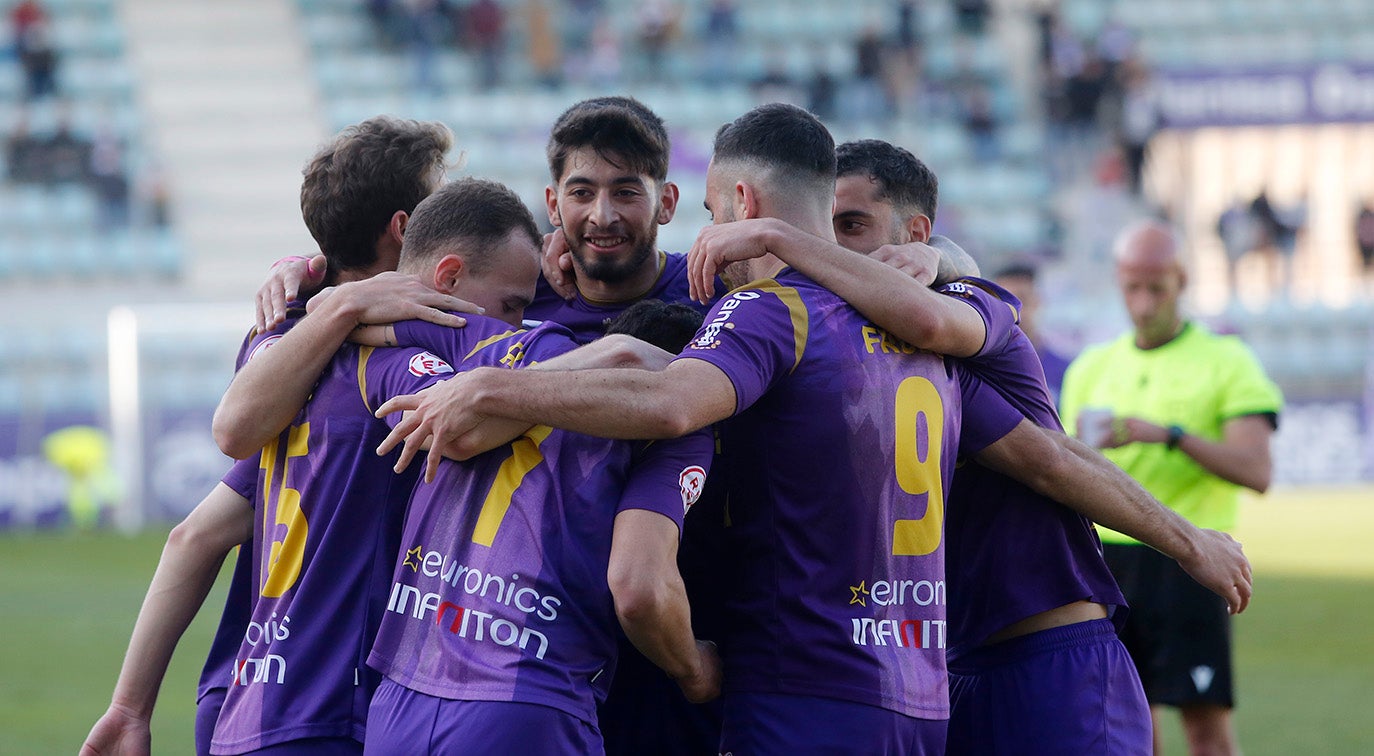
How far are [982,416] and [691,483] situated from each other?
2.64 feet

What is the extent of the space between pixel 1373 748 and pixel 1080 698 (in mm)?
4094

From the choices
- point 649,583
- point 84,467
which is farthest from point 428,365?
point 84,467

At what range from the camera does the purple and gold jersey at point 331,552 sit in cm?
329

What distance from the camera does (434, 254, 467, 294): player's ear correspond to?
3.44 metres

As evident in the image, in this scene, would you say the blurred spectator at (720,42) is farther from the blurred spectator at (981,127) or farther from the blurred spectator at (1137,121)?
the blurred spectator at (1137,121)

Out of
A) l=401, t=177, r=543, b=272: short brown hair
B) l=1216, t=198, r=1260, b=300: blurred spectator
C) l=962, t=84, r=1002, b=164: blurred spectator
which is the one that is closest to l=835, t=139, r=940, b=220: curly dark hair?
l=401, t=177, r=543, b=272: short brown hair

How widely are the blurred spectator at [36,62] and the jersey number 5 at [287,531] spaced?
21940 millimetres

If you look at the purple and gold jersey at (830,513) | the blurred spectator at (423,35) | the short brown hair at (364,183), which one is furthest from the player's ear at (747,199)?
the blurred spectator at (423,35)

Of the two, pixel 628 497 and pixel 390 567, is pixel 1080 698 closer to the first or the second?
pixel 628 497

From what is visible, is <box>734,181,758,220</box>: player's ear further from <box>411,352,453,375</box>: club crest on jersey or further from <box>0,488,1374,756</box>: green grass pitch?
<box>0,488,1374,756</box>: green grass pitch

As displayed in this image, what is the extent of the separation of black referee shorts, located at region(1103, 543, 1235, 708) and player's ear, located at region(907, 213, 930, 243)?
2625mm

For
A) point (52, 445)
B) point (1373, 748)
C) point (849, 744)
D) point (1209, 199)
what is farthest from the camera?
point (1209, 199)

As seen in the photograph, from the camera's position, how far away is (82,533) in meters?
18.6

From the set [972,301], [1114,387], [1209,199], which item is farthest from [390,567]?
[1209,199]
